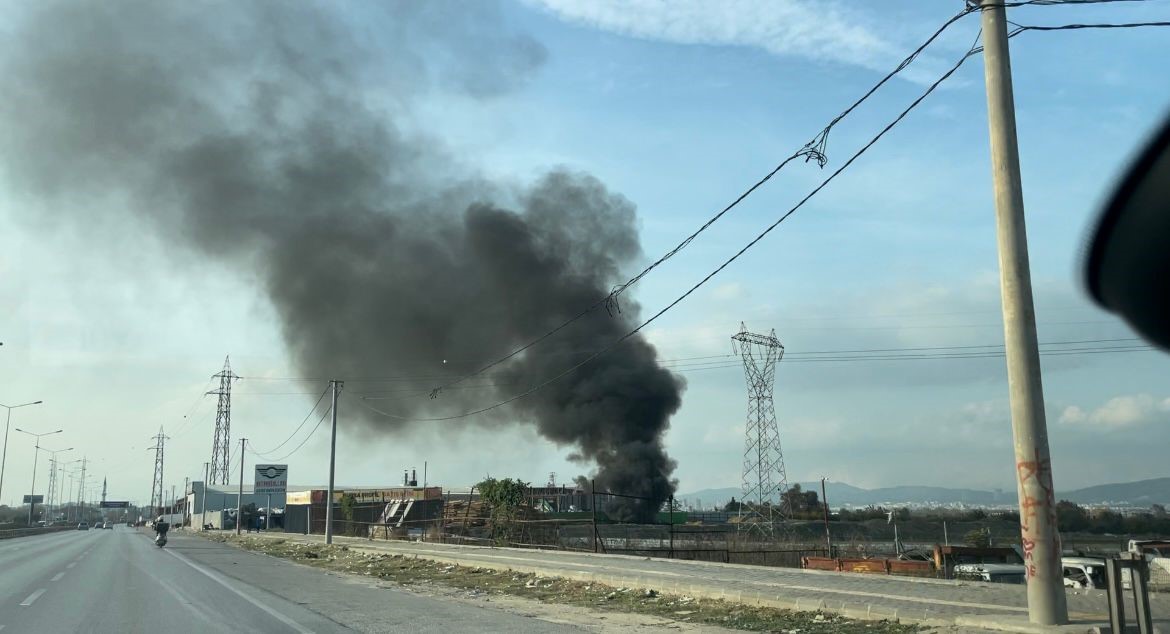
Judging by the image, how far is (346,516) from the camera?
5653 centimetres

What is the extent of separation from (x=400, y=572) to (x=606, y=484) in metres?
32.9

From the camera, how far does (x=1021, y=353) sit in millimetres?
8859

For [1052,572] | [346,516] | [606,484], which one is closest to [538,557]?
[1052,572]

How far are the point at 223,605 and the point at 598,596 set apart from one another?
19.7 ft

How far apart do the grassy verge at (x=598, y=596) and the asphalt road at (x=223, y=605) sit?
1.57 metres

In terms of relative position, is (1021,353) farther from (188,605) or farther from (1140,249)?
(188,605)

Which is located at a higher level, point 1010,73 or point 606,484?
point 1010,73

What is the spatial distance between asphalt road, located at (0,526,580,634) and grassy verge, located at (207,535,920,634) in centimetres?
157

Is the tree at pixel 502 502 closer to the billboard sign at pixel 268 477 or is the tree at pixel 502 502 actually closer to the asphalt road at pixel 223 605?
the asphalt road at pixel 223 605

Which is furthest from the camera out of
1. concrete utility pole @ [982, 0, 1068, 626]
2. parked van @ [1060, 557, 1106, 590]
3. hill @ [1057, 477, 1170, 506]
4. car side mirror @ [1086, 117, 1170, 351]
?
hill @ [1057, 477, 1170, 506]

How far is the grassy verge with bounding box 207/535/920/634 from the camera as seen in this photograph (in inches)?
409

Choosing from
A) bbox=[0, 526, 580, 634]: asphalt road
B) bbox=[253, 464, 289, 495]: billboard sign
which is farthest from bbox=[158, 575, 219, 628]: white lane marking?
bbox=[253, 464, 289, 495]: billboard sign

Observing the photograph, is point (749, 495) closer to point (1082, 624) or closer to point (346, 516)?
point (346, 516)

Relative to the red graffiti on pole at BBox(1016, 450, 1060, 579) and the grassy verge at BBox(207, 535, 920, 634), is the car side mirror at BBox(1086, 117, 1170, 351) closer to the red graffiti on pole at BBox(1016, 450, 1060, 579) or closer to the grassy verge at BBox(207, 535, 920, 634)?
the red graffiti on pole at BBox(1016, 450, 1060, 579)
